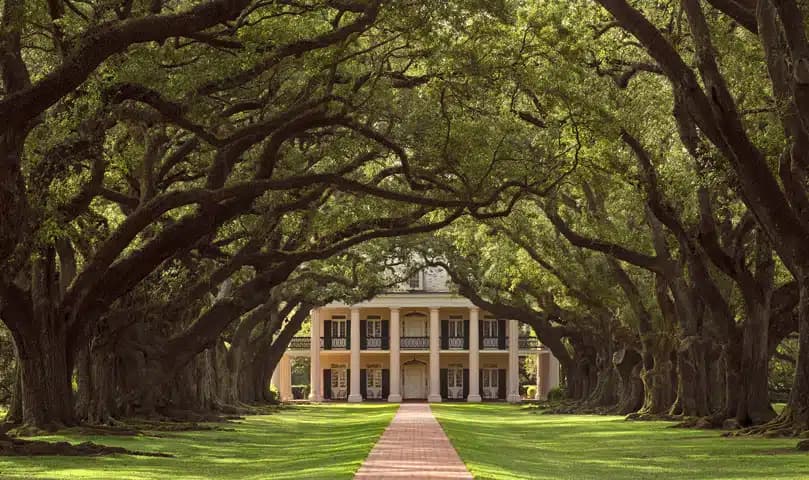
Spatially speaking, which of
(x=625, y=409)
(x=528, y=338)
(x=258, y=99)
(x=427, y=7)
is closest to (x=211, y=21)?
(x=427, y=7)

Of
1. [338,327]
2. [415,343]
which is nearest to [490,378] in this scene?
[415,343]

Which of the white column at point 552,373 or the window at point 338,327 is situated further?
the window at point 338,327

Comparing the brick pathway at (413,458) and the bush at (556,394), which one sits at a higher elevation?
the bush at (556,394)

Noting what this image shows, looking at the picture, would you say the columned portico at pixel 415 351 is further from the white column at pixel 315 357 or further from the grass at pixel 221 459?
the grass at pixel 221 459

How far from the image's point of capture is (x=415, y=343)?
90.6 metres

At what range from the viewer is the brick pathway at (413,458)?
57.9 feet

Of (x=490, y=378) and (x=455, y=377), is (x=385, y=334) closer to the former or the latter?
(x=455, y=377)

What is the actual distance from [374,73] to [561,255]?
780 inches

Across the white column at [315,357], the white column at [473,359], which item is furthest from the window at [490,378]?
the white column at [315,357]

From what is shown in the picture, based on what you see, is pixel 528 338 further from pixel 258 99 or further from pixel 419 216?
pixel 258 99

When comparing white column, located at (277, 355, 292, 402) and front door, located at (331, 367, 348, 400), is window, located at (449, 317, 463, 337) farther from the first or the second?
white column, located at (277, 355, 292, 402)

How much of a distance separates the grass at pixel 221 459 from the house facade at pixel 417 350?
171 feet

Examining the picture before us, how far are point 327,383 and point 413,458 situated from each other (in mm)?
70834

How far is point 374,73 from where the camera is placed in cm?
2505
